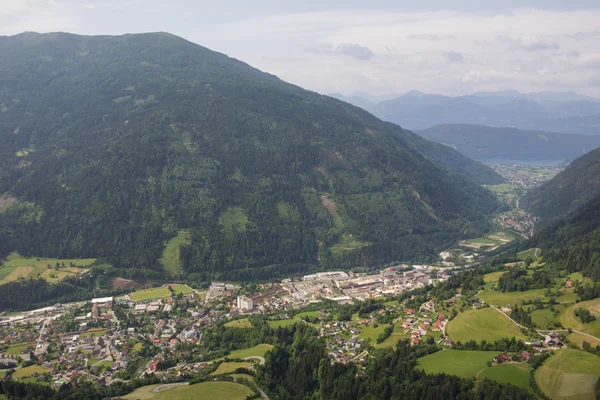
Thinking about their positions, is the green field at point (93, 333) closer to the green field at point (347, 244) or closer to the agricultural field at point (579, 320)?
the green field at point (347, 244)

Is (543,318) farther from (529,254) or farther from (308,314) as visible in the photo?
(529,254)

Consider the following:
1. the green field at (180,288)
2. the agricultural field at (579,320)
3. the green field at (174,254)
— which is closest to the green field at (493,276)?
the agricultural field at (579,320)

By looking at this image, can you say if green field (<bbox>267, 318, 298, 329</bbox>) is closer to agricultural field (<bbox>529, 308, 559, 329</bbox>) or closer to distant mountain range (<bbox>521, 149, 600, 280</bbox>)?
agricultural field (<bbox>529, 308, 559, 329</bbox>)

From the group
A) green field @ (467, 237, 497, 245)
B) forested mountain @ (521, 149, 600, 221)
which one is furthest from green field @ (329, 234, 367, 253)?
forested mountain @ (521, 149, 600, 221)

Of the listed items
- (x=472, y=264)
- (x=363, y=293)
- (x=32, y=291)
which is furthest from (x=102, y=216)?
(x=472, y=264)

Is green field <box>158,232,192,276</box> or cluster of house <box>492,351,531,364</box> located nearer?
cluster of house <box>492,351,531,364</box>

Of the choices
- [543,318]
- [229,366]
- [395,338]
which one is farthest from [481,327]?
[229,366]

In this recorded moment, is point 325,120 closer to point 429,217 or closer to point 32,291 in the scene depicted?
point 429,217
